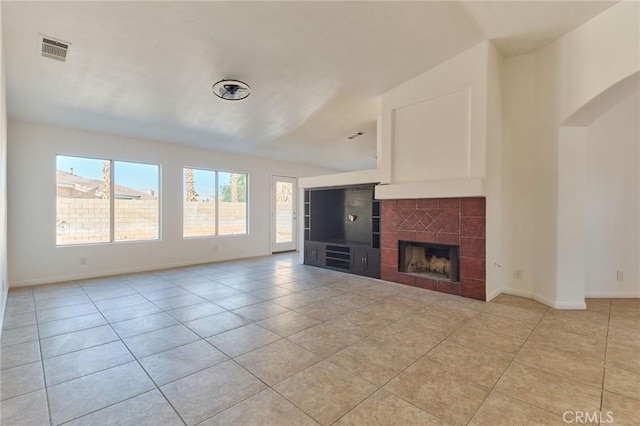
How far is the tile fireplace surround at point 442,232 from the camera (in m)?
3.66

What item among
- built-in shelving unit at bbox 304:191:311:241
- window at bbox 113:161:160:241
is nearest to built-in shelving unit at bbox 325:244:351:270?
built-in shelving unit at bbox 304:191:311:241

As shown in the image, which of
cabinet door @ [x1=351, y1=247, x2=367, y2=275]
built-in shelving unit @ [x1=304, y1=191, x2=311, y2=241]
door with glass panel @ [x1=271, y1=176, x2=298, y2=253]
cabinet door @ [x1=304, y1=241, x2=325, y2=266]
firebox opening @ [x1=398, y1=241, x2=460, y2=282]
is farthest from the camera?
door with glass panel @ [x1=271, y1=176, x2=298, y2=253]

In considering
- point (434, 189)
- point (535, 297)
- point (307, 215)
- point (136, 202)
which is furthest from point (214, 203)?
point (535, 297)

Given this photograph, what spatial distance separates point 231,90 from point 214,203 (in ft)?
12.6

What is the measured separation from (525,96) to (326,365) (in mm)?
4123

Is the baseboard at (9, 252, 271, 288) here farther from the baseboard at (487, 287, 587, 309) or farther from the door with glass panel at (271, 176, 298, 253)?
the baseboard at (487, 287, 587, 309)

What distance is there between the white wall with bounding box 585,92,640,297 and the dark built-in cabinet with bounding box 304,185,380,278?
290cm

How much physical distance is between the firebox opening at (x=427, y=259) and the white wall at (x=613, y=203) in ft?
5.73

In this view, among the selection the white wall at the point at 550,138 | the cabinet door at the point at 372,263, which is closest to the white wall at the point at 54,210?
the cabinet door at the point at 372,263

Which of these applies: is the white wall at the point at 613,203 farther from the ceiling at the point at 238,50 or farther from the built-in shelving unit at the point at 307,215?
the built-in shelving unit at the point at 307,215

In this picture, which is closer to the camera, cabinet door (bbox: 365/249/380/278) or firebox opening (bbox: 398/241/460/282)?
firebox opening (bbox: 398/241/460/282)

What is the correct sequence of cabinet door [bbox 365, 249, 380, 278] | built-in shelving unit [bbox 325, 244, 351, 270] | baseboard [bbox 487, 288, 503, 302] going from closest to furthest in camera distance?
baseboard [bbox 487, 288, 503, 302] < cabinet door [bbox 365, 249, 380, 278] < built-in shelving unit [bbox 325, 244, 351, 270]

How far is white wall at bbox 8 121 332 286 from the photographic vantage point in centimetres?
455

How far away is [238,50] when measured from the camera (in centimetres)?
299
